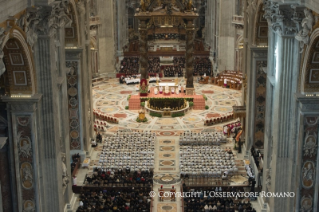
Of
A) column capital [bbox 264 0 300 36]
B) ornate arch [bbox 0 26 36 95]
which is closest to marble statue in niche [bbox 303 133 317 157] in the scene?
column capital [bbox 264 0 300 36]

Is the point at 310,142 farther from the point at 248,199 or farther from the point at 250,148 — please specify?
the point at 250,148

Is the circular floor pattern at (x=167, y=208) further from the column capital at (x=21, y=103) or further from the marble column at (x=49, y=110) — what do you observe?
the column capital at (x=21, y=103)

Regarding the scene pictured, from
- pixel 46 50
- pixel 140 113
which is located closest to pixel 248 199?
pixel 46 50

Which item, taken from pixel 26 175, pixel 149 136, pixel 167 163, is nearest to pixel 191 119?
pixel 149 136

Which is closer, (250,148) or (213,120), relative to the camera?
(250,148)

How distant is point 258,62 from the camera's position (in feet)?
109

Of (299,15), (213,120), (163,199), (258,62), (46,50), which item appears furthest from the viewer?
(213,120)

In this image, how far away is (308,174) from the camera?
21953mm

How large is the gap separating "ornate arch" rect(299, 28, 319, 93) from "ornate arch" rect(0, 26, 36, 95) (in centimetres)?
1167

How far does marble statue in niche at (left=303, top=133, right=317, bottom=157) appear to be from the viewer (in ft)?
70.6

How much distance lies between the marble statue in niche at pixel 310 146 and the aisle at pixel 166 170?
10135 millimetres

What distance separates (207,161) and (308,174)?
13231 millimetres

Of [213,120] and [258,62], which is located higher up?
[258,62]

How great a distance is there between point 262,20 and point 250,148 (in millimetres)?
9562
